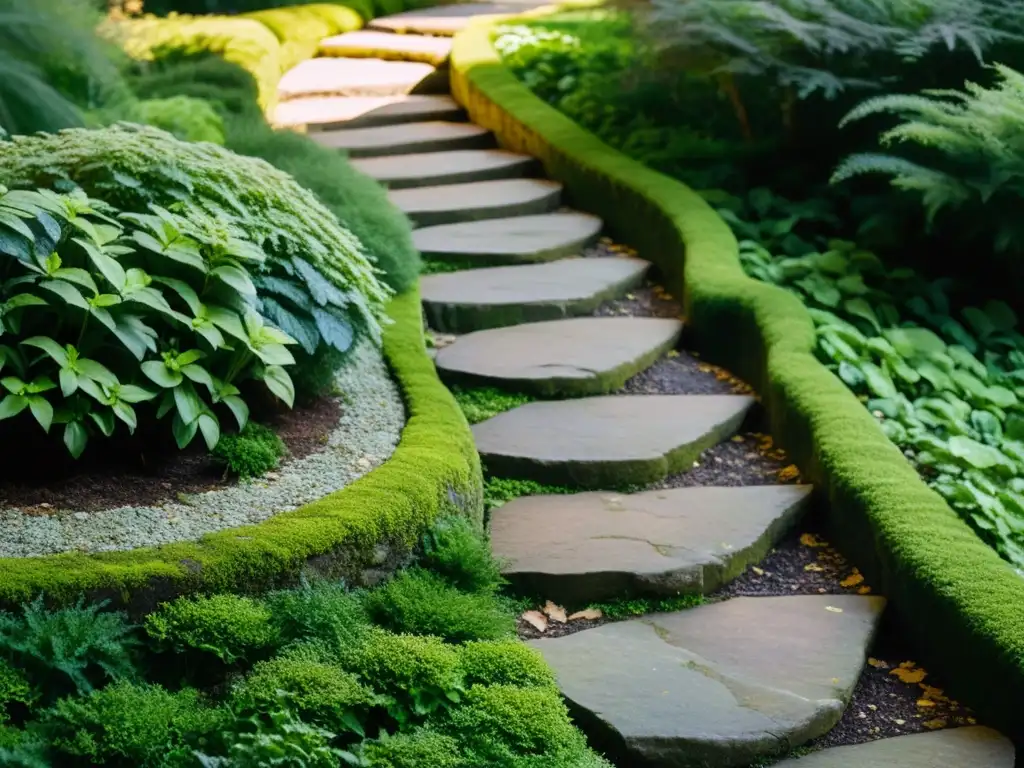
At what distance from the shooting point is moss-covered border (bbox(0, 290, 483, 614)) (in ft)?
9.86

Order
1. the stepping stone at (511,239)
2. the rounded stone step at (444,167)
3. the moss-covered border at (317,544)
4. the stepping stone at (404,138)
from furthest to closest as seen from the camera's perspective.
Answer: the stepping stone at (404,138) < the rounded stone step at (444,167) < the stepping stone at (511,239) < the moss-covered border at (317,544)

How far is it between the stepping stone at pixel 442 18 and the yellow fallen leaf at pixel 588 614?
7.24 meters

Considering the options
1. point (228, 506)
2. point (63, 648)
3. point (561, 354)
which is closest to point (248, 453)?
point (228, 506)

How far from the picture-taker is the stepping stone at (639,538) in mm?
4000

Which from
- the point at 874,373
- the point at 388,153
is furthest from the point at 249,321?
the point at 388,153

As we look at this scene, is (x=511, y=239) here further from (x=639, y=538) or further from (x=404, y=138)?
(x=639, y=538)

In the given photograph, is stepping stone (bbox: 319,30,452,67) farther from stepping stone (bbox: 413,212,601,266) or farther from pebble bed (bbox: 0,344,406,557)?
pebble bed (bbox: 0,344,406,557)

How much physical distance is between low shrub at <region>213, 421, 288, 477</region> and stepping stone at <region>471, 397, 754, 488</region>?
40.0 inches

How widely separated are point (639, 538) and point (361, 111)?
16.4 ft

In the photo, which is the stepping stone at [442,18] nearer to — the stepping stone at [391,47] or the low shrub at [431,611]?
the stepping stone at [391,47]

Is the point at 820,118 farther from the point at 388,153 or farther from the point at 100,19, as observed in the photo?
the point at 100,19

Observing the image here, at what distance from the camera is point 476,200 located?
6852 mm

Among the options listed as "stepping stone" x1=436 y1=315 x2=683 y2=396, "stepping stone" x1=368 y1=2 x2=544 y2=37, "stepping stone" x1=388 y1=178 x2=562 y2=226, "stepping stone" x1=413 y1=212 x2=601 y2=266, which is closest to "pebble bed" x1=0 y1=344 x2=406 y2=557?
"stepping stone" x1=436 y1=315 x2=683 y2=396

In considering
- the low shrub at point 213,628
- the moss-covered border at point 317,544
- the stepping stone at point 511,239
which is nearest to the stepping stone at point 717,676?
the moss-covered border at point 317,544
